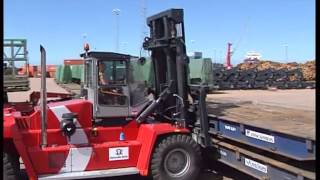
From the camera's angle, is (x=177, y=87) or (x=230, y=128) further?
(x=177, y=87)

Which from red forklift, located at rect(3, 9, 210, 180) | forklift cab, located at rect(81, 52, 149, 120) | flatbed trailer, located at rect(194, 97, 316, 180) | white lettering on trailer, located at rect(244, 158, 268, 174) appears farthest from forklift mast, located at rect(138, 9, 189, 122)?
white lettering on trailer, located at rect(244, 158, 268, 174)

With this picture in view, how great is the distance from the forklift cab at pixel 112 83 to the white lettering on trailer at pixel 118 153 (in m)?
0.58

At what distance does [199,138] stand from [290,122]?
5.62ft

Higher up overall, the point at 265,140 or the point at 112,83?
the point at 112,83

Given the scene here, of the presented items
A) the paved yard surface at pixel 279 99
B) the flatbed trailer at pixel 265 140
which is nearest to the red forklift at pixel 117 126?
the flatbed trailer at pixel 265 140

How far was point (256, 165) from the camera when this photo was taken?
7.35m

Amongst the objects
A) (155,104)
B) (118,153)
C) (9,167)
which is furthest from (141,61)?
(9,167)

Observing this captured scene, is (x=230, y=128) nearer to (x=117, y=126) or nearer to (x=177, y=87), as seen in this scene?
(x=177, y=87)

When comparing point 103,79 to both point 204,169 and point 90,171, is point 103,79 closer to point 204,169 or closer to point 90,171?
point 90,171

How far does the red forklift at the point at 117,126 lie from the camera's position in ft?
25.2

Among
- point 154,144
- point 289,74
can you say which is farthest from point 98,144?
point 289,74

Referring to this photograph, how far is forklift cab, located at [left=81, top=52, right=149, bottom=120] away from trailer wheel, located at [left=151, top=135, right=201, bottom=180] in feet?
2.76

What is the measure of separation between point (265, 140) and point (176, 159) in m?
1.84

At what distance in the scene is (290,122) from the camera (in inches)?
294
